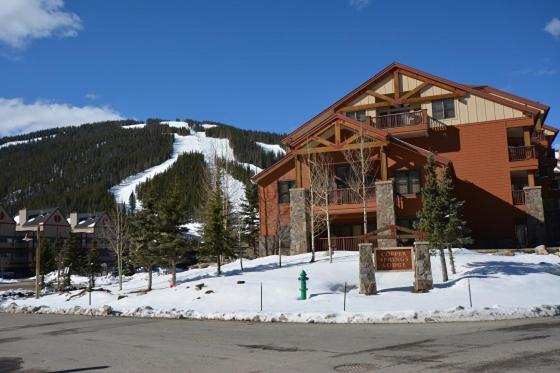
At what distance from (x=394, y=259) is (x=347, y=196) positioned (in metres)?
12.8

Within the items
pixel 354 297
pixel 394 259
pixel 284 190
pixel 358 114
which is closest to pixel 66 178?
pixel 284 190

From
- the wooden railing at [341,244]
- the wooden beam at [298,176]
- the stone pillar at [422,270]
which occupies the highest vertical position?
the wooden beam at [298,176]

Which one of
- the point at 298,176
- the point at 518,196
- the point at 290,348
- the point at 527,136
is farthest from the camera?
the point at 527,136

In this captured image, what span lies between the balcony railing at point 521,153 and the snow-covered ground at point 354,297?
9467 millimetres

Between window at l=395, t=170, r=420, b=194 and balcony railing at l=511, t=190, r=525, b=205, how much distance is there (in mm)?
6862

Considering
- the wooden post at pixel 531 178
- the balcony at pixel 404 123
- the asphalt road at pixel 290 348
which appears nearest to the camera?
the asphalt road at pixel 290 348

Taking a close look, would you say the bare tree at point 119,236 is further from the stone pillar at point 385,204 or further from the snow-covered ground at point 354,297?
the stone pillar at point 385,204

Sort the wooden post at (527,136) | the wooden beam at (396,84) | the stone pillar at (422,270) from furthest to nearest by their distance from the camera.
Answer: the wooden beam at (396,84)
the wooden post at (527,136)
the stone pillar at (422,270)

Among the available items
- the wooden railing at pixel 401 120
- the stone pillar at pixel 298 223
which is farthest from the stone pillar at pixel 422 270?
the wooden railing at pixel 401 120

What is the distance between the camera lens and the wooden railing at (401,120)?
3566 cm

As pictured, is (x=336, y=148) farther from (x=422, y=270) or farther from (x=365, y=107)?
(x=422, y=270)

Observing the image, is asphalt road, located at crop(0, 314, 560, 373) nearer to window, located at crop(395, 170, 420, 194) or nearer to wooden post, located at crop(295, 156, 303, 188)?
wooden post, located at crop(295, 156, 303, 188)

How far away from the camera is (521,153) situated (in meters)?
35.0

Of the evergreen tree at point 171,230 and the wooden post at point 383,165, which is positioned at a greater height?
the wooden post at point 383,165
